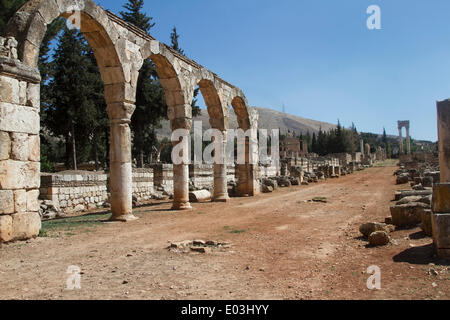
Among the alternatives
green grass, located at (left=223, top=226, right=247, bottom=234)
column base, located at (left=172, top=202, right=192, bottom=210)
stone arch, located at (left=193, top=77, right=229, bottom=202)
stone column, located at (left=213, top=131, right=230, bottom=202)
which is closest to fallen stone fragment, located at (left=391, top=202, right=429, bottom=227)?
green grass, located at (left=223, top=226, right=247, bottom=234)

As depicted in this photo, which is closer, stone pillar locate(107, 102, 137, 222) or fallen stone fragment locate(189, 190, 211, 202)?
stone pillar locate(107, 102, 137, 222)

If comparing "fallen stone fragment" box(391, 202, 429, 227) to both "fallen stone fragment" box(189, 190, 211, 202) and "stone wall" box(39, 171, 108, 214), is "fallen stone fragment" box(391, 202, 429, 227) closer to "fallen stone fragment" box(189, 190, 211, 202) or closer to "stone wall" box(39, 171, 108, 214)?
"fallen stone fragment" box(189, 190, 211, 202)

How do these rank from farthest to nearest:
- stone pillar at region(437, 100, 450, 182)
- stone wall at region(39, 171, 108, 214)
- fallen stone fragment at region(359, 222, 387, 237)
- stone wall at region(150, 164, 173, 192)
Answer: stone wall at region(150, 164, 173, 192), stone wall at region(39, 171, 108, 214), stone pillar at region(437, 100, 450, 182), fallen stone fragment at region(359, 222, 387, 237)

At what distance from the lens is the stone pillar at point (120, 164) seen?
30.7ft

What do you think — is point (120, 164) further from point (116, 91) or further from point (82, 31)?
point (82, 31)

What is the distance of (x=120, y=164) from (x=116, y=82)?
7.20 ft

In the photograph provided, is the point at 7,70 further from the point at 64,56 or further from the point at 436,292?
the point at 64,56

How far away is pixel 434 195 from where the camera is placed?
488 centimetres

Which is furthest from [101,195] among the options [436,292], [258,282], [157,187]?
[436,292]

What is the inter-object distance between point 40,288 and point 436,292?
4.10m

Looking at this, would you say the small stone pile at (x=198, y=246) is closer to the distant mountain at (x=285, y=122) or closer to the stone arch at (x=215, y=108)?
the stone arch at (x=215, y=108)

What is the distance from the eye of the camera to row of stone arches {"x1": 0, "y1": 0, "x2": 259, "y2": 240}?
6486mm

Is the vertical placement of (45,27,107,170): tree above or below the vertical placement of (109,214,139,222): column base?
above

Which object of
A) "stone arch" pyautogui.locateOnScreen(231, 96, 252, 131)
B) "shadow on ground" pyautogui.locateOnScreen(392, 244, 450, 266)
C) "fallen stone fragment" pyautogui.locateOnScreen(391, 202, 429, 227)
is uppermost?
"stone arch" pyautogui.locateOnScreen(231, 96, 252, 131)
